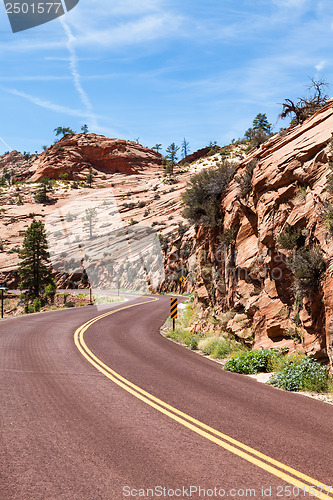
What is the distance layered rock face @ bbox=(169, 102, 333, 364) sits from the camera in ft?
27.6

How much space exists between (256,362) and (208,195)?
912 centimetres

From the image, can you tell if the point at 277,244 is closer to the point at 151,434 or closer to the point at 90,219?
the point at 151,434

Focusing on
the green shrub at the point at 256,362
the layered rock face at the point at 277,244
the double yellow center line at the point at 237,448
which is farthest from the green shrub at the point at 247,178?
the double yellow center line at the point at 237,448

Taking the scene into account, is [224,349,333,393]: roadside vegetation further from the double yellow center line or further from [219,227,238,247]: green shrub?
[219,227,238,247]: green shrub

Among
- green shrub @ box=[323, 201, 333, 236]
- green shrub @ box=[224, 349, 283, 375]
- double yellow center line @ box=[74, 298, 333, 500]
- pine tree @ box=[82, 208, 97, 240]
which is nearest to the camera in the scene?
double yellow center line @ box=[74, 298, 333, 500]

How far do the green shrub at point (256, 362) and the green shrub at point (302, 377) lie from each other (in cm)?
85

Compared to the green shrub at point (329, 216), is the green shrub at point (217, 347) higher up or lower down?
lower down

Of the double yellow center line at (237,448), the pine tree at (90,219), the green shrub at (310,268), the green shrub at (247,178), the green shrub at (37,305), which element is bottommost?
the green shrub at (37,305)

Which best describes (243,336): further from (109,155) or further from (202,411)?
(109,155)

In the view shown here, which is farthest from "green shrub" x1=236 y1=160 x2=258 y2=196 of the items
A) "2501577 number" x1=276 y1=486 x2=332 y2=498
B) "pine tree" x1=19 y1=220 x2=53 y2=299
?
"pine tree" x1=19 y1=220 x2=53 y2=299

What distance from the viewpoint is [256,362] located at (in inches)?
361

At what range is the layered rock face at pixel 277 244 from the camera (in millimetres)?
8398

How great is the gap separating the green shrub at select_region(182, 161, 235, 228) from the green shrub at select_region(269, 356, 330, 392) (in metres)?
8.28

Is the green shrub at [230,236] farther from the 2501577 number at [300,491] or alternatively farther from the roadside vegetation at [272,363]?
the 2501577 number at [300,491]
